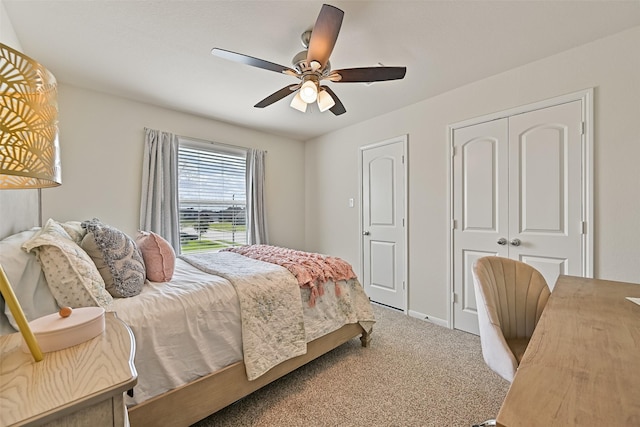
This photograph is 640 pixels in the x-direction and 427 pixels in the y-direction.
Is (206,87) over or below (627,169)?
over

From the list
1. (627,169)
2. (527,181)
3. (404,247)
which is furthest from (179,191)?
(627,169)

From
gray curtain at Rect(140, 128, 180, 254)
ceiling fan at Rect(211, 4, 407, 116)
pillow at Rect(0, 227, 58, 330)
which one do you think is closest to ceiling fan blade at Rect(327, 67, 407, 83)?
ceiling fan at Rect(211, 4, 407, 116)

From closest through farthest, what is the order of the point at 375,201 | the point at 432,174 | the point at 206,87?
the point at 206,87, the point at 432,174, the point at 375,201

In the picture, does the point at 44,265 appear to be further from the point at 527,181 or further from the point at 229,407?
the point at 527,181

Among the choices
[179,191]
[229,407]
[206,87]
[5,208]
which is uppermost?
[206,87]

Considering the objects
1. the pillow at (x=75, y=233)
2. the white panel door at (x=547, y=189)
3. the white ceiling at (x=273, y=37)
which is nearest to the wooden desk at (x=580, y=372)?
the white panel door at (x=547, y=189)

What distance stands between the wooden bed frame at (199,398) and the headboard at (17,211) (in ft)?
4.07

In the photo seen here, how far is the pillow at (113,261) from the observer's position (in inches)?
56.5

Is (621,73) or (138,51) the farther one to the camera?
(138,51)

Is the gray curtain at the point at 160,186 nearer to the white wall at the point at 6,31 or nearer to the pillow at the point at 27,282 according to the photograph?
the white wall at the point at 6,31

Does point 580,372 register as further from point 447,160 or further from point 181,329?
point 447,160

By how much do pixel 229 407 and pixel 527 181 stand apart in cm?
291

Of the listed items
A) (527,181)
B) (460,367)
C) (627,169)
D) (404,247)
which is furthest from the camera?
(404,247)

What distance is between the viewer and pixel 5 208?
1481 mm
